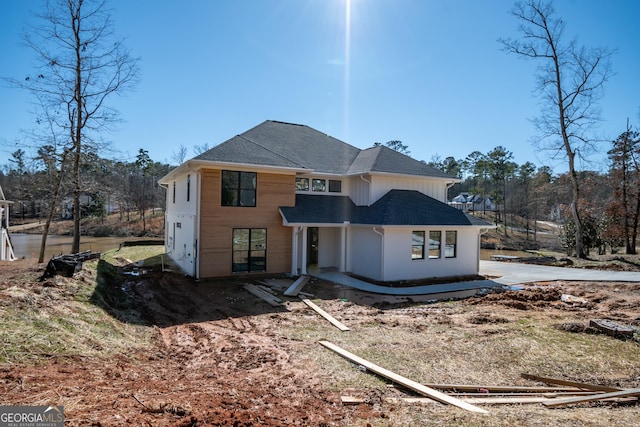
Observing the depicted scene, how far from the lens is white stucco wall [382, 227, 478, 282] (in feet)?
44.0

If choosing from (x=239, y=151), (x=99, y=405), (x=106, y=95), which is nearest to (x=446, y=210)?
(x=239, y=151)

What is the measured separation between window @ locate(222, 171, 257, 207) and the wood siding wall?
0.65 feet

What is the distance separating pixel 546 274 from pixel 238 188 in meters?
14.1

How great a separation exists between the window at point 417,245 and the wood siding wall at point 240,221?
520 cm

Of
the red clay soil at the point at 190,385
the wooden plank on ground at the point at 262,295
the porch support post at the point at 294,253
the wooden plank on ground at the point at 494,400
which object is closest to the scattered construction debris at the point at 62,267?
the red clay soil at the point at 190,385

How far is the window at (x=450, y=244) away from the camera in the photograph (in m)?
14.6

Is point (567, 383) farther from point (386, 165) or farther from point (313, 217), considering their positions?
point (386, 165)

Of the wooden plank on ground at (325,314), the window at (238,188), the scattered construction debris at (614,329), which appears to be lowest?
the wooden plank on ground at (325,314)

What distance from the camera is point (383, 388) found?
4.72 metres

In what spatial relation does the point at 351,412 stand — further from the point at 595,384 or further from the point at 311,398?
the point at 595,384

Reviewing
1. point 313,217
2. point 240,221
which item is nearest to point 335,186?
point 313,217

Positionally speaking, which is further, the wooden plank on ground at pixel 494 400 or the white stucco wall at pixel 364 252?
the white stucco wall at pixel 364 252

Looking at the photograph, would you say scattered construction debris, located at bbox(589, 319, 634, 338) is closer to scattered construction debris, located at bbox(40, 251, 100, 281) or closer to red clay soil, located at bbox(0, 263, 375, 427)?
red clay soil, located at bbox(0, 263, 375, 427)

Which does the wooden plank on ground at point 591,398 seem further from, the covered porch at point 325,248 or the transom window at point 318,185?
the transom window at point 318,185
